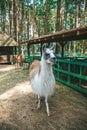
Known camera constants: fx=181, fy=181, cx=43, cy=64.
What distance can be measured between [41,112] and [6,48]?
52.4ft

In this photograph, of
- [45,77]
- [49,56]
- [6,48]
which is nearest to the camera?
[49,56]

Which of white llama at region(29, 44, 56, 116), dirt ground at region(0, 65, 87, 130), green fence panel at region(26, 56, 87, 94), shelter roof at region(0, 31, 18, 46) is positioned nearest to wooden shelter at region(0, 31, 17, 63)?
shelter roof at region(0, 31, 18, 46)

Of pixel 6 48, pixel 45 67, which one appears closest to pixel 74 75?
pixel 45 67

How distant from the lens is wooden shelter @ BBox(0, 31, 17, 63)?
19.5 metres

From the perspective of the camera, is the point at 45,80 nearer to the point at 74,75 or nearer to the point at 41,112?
the point at 41,112

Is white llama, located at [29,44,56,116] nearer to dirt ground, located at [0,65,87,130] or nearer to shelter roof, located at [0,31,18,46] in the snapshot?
dirt ground, located at [0,65,87,130]

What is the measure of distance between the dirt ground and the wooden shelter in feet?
41.2

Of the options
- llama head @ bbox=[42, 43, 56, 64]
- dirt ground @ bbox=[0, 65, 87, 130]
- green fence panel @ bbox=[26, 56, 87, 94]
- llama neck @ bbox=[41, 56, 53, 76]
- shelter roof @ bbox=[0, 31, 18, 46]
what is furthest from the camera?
shelter roof @ bbox=[0, 31, 18, 46]

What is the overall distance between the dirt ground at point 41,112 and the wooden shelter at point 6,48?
41.2 ft

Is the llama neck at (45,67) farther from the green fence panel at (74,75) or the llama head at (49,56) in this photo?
the green fence panel at (74,75)

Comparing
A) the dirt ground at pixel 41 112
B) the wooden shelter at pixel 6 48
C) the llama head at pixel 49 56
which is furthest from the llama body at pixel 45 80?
the wooden shelter at pixel 6 48

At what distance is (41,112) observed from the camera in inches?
217

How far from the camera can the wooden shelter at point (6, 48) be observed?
63.9ft

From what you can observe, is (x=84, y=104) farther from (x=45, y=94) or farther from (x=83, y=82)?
(x=83, y=82)
